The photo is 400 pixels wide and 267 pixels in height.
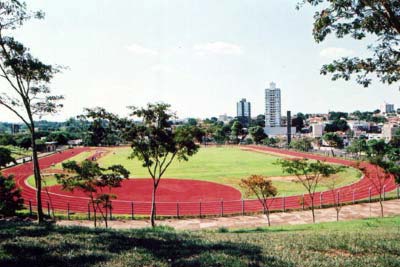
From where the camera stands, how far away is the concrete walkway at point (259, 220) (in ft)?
85.6

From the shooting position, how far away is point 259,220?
89.1ft

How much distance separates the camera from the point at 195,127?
85.3 ft

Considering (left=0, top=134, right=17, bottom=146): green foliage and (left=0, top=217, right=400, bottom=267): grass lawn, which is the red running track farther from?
(left=0, top=134, right=17, bottom=146): green foliage

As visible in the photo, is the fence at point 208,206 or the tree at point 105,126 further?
the fence at point 208,206

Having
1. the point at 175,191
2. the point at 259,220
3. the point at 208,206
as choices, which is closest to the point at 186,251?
the point at 259,220

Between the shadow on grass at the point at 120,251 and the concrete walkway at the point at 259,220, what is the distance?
1505 centimetres

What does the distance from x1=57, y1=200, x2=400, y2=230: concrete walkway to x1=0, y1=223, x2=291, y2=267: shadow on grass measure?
49.4ft

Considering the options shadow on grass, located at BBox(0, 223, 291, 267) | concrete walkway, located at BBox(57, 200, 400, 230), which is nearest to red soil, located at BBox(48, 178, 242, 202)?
concrete walkway, located at BBox(57, 200, 400, 230)

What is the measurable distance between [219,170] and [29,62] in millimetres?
40317

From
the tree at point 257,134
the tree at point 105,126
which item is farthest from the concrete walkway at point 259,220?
the tree at point 257,134

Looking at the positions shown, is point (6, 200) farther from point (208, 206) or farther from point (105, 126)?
point (208, 206)

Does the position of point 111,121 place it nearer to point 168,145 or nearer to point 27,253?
point 168,145

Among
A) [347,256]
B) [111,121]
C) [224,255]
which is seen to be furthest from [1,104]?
[347,256]

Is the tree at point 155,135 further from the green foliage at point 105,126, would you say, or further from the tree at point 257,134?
the tree at point 257,134
